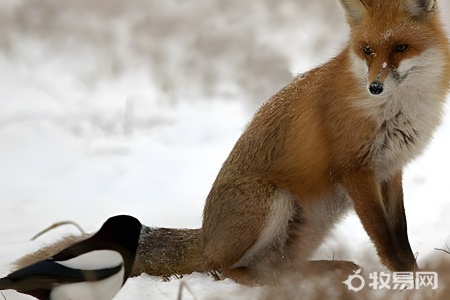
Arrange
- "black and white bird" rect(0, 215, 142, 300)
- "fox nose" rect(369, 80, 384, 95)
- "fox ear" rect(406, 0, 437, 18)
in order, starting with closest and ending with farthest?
"black and white bird" rect(0, 215, 142, 300) → "fox nose" rect(369, 80, 384, 95) → "fox ear" rect(406, 0, 437, 18)

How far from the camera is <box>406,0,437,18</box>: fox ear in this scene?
1848 millimetres

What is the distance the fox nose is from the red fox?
3 centimetres

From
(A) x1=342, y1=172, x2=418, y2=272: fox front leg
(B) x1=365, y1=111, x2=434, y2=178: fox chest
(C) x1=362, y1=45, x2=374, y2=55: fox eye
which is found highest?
(C) x1=362, y1=45, x2=374, y2=55: fox eye

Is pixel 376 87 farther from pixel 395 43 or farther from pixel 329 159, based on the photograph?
pixel 329 159

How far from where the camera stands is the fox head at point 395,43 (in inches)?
70.1

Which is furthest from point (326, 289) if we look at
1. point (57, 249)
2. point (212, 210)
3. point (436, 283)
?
point (57, 249)

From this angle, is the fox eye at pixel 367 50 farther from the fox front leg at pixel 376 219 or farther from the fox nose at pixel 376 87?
the fox front leg at pixel 376 219

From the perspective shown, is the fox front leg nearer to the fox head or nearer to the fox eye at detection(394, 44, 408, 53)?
the fox head

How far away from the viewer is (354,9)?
1.90 metres

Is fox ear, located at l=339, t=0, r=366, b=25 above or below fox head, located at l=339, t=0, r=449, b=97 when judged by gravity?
above


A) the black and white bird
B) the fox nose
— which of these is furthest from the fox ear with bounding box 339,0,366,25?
the black and white bird

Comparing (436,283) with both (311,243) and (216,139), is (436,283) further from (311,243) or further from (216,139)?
(216,139)

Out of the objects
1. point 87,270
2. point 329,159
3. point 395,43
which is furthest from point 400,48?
point 87,270

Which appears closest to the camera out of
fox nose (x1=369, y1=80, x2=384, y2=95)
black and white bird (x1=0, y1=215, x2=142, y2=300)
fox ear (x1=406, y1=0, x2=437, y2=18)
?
black and white bird (x1=0, y1=215, x2=142, y2=300)
